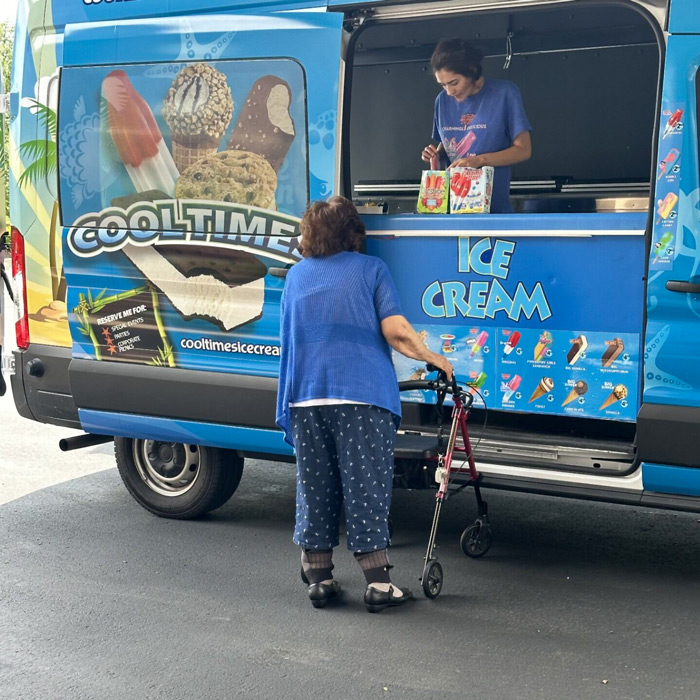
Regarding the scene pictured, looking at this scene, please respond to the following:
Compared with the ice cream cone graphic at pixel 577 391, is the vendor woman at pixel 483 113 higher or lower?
higher

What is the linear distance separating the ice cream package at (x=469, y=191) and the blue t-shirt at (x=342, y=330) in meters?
0.85

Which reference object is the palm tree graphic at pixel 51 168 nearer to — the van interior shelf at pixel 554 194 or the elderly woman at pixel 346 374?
the elderly woman at pixel 346 374

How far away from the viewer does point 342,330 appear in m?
4.75

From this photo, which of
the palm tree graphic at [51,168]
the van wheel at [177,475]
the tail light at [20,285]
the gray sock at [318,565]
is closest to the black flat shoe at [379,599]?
the gray sock at [318,565]

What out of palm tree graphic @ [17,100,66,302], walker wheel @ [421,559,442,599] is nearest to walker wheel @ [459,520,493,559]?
walker wheel @ [421,559,442,599]

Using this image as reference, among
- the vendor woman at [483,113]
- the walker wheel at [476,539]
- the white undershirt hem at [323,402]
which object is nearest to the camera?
the white undershirt hem at [323,402]

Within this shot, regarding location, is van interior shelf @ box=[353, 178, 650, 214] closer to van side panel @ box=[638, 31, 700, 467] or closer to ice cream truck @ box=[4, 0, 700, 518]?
ice cream truck @ box=[4, 0, 700, 518]

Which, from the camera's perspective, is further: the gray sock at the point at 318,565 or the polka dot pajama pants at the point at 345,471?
the gray sock at the point at 318,565

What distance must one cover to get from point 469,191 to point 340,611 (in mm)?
2038

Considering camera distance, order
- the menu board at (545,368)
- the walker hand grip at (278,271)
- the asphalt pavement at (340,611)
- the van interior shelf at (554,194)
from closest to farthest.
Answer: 1. the asphalt pavement at (340,611)
2. the menu board at (545,368)
3. the walker hand grip at (278,271)
4. the van interior shelf at (554,194)

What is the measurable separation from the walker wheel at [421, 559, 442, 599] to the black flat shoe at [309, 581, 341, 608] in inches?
15.5

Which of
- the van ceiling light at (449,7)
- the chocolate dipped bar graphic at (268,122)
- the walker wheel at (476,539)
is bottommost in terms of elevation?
the walker wheel at (476,539)

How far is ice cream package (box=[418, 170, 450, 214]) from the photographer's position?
218 inches

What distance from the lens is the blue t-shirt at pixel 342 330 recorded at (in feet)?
15.6
